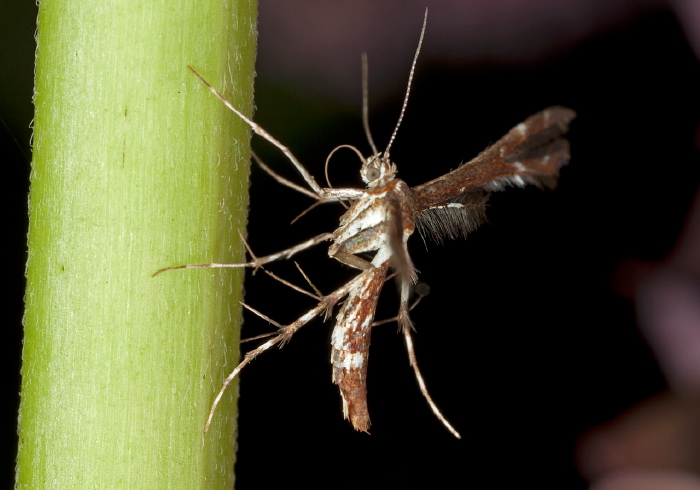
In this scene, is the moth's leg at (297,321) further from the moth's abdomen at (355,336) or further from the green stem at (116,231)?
the green stem at (116,231)

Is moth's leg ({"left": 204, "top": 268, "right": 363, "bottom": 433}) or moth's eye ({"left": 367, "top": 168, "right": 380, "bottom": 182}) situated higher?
moth's eye ({"left": 367, "top": 168, "right": 380, "bottom": 182})

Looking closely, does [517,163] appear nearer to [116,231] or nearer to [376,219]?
[376,219]

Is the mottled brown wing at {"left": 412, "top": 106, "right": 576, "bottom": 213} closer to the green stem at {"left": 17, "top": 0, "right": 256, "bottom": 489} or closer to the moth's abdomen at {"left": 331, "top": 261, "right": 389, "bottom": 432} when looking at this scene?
the moth's abdomen at {"left": 331, "top": 261, "right": 389, "bottom": 432}

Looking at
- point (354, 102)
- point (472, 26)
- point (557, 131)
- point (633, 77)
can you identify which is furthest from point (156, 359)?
point (633, 77)

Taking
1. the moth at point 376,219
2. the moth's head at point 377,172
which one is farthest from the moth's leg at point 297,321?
the moth's head at point 377,172

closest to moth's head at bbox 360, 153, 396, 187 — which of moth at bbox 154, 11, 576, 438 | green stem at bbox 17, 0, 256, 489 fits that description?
moth at bbox 154, 11, 576, 438
